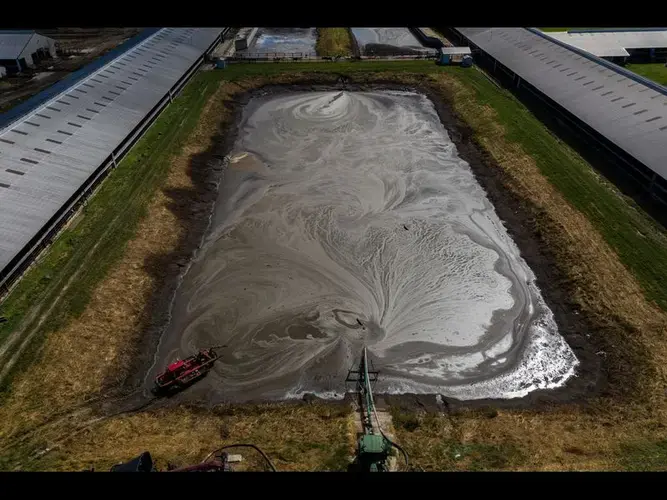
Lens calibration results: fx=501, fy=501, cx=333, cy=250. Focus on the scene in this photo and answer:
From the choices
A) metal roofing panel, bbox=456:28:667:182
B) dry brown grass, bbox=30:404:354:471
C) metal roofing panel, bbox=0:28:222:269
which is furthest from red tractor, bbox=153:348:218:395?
metal roofing panel, bbox=456:28:667:182

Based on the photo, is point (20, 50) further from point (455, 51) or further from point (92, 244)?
point (455, 51)

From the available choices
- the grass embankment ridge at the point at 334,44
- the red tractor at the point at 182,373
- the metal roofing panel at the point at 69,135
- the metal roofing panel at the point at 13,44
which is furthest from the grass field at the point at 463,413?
the grass embankment ridge at the point at 334,44

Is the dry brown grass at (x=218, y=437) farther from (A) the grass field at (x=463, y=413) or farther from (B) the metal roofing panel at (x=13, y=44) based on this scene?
(B) the metal roofing panel at (x=13, y=44)

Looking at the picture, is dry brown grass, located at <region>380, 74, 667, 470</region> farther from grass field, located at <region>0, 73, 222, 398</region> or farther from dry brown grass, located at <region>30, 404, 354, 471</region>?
grass field, located at <region>0, 73, 222, 398</region>

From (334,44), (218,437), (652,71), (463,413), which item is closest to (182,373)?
(218,437)
